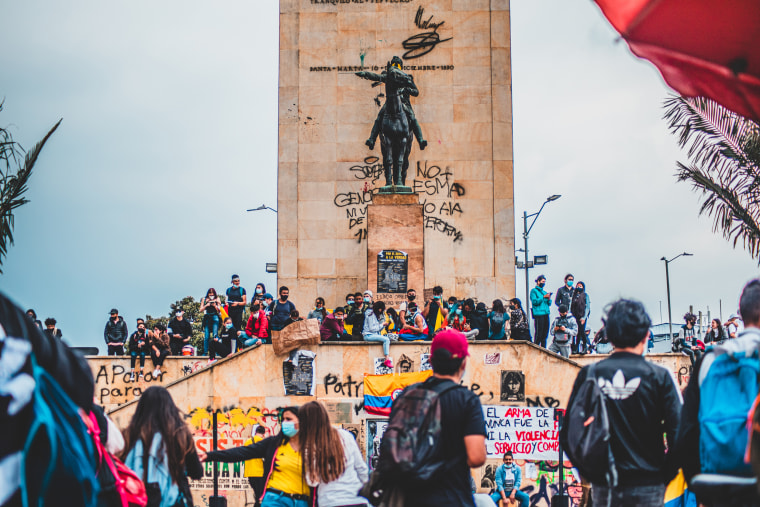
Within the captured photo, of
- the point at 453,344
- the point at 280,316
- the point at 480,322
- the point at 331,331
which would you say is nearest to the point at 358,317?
the point at 331,331

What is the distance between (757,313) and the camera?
14.8ft

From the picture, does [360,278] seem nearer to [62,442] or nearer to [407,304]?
[407,304]

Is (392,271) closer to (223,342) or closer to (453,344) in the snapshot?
(223,342)

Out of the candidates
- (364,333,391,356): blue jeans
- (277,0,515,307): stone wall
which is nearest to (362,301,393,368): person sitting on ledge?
(364,333,391,356): blue jeans

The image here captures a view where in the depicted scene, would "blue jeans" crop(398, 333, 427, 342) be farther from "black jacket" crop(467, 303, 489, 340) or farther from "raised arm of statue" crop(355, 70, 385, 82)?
"raised arm of statue" crop(355, 70, 385, 82)

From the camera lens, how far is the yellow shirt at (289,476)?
6742mm

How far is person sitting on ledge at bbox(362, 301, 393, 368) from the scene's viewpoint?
1675 cm

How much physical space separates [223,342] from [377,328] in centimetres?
391

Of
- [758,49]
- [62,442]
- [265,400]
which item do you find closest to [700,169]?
[265,400]

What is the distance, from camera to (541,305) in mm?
19031

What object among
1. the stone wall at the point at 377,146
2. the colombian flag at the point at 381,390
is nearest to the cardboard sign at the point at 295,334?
the colombian flag at the point at 381,390

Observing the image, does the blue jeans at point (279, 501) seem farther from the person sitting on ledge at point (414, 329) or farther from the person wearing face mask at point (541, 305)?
the person wearing face mask at point (541, 305)

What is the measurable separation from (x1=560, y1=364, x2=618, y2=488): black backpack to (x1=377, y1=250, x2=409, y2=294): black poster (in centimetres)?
1540

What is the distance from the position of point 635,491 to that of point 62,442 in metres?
2.94
